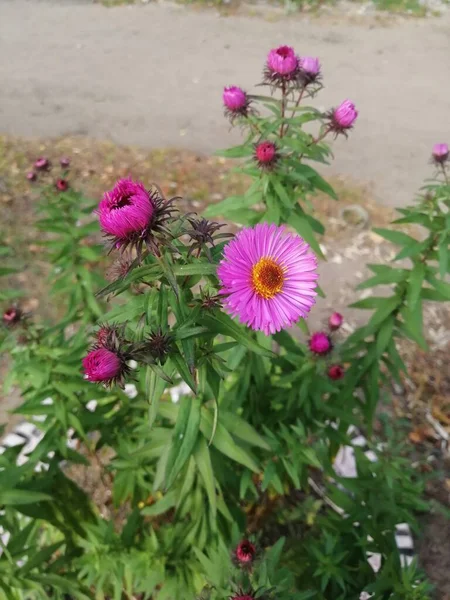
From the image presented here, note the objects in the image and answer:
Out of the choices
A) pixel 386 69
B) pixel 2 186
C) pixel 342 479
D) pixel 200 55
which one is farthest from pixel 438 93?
pixel 342 479

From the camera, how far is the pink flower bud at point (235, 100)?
1.88 metres

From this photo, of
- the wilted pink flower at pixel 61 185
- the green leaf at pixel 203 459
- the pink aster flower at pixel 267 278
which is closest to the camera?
the pink aster flower at pixel 267 278

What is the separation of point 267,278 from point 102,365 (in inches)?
15.6

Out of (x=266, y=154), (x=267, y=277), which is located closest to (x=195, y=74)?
(x=266, y=154)

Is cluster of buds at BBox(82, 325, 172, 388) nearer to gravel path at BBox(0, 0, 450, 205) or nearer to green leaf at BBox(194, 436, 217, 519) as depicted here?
green leaf at BBox(194, 436, 217, 519)

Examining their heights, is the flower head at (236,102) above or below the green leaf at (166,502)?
above

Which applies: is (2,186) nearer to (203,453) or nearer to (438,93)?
(203,453)

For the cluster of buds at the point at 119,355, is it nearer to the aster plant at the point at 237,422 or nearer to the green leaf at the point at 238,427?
the aster plant at the point at 237,422

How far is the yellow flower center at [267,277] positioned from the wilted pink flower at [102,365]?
1.10 feet

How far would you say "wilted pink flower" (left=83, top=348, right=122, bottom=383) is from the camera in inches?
43.1

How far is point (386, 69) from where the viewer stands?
5.91 m

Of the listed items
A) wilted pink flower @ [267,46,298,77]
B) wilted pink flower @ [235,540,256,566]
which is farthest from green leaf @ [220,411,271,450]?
wilted pink flower @ [267,46,298,77]

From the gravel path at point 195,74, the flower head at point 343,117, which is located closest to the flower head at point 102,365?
the flower head at point 343,117

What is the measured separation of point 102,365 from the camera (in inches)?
43.1
